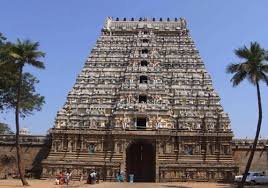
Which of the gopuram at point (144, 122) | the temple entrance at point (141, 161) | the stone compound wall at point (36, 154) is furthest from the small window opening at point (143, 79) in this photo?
the stone compound wall at point (36, 154)

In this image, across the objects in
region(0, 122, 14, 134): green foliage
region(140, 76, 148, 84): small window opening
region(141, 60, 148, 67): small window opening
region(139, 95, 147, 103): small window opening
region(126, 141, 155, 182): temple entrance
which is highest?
region(141, 60, 148, 67): small window opening

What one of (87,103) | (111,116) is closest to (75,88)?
(87,103)

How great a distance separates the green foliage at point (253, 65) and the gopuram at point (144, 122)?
47.8ft

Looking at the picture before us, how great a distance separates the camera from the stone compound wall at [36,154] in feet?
185

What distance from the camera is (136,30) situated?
6812cm

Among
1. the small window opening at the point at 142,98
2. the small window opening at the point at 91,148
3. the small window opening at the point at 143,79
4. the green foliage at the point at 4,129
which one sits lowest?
the small window opening at the point at 91,148

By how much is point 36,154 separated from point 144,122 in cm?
1489

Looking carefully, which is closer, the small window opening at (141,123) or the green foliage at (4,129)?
the small window opening at (141,123)

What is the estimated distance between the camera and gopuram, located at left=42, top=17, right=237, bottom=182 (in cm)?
5303

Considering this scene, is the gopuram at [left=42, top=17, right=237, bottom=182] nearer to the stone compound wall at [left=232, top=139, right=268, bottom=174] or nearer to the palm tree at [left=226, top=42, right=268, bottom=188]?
the stone compound wall at [left=232, top=139, right=268, bottom=174]

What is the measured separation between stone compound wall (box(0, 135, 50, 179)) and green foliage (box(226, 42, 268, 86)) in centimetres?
2856

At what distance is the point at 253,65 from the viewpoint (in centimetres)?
4097

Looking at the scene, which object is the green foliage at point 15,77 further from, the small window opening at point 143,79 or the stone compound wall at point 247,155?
the stone compound wall at point 247,155

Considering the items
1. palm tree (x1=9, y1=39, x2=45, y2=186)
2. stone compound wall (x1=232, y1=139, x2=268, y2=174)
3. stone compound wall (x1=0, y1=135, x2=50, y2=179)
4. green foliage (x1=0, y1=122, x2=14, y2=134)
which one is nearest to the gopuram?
stone compound wall (x1=232, y1=139, x2=268, y2=174)
